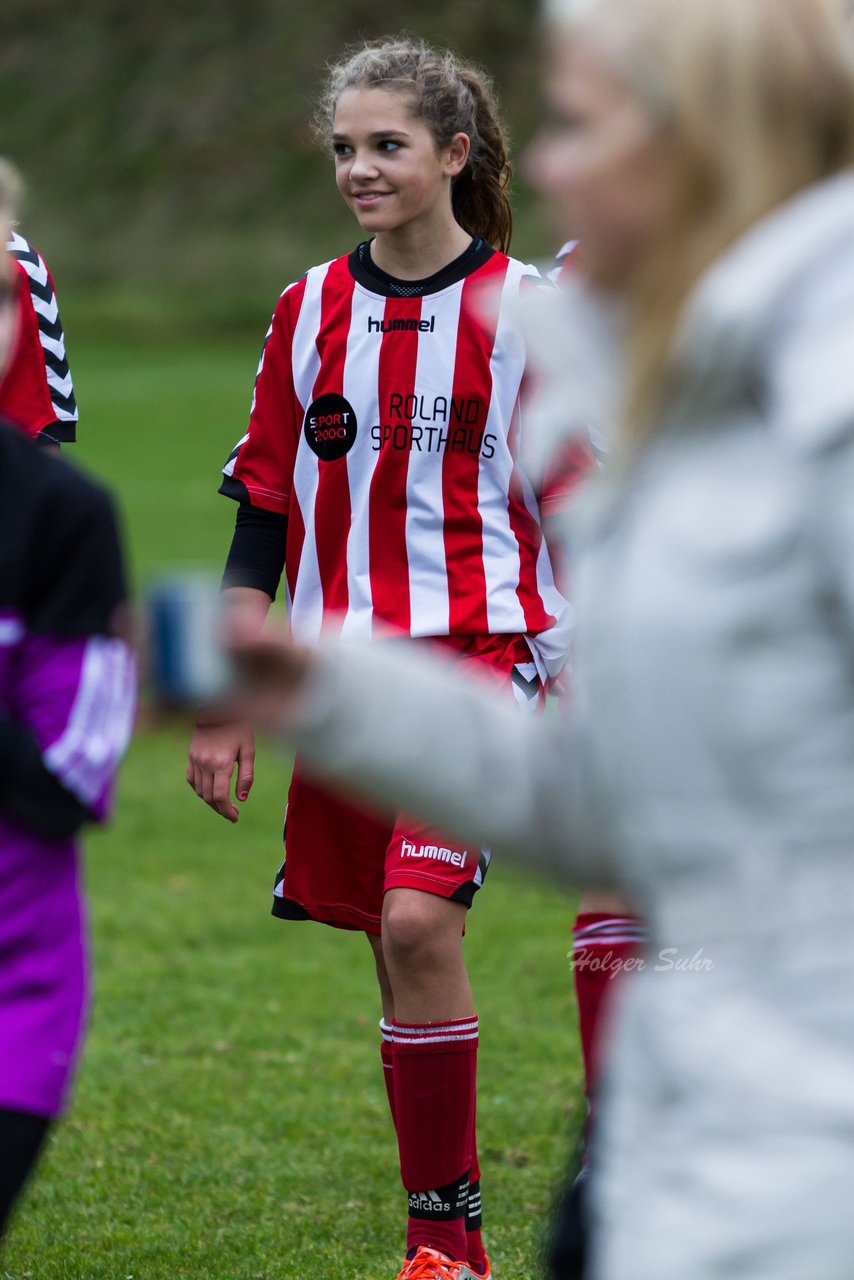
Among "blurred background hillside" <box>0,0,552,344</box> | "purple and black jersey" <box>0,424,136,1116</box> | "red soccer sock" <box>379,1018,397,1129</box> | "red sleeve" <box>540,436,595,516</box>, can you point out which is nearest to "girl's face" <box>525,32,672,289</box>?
"purple and black jersey" <box>0,424,136,1116</box>

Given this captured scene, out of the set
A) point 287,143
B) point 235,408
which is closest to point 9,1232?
point 235,408

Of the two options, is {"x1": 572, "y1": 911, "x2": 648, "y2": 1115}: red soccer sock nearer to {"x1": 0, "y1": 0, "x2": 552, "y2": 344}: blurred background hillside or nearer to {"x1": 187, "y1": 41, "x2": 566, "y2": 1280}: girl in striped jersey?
{"x1": 187, "y1": 41, "x2": 566, "y2": 1280}: girl in striped jersey

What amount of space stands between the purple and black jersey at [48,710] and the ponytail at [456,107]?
2100 mm

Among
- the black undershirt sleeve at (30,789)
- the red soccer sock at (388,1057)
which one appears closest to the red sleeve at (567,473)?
the red soccer sock at (388,1057)

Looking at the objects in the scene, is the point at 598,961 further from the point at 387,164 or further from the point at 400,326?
the point at 387,164

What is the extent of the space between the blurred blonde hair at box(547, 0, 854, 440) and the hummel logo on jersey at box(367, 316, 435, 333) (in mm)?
2465

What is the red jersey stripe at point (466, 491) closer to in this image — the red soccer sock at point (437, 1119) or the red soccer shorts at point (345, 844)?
the red soccer shorts at point (345, 844)

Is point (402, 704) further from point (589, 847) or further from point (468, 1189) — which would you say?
point (468, 1189)

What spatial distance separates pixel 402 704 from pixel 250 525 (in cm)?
258

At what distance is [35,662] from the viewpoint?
2438 mm

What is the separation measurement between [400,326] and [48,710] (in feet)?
6.66

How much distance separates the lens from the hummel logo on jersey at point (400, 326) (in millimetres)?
4250

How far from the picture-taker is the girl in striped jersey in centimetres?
410

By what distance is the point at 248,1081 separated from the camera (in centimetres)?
572
